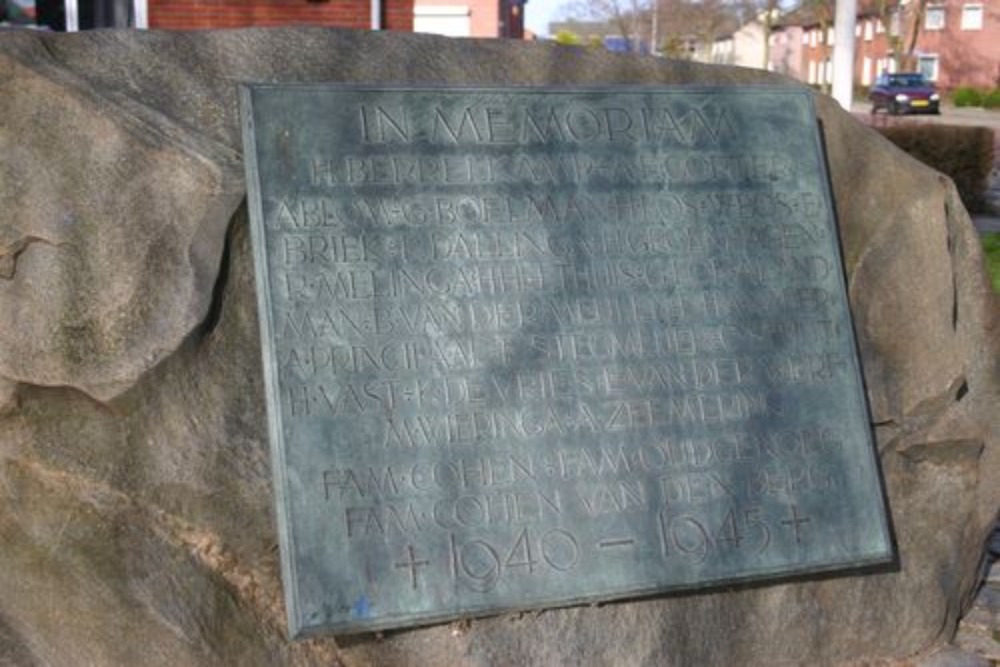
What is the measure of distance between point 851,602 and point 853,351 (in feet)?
2.32

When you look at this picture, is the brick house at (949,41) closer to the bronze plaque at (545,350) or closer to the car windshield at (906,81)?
the car windshield at (906,81)

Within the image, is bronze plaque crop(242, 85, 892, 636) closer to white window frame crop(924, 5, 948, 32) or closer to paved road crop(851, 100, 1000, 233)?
paved road crop(851, 100, 1000, 233)

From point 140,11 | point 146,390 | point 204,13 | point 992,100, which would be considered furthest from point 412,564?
point 992,100

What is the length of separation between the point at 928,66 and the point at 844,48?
44.2 m

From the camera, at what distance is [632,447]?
138 inches

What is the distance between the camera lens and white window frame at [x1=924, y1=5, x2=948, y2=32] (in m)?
52.2

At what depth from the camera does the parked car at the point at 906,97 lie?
127ft

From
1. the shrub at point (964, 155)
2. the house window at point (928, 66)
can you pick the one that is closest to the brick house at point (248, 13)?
the shrub at point (964, 155)

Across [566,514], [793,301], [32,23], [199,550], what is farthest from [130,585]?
[32,23]

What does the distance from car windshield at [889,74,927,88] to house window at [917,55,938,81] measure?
12589 millimetres

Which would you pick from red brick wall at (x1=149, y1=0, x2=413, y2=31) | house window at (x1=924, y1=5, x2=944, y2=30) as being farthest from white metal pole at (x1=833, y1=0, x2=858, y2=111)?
house window at (x1=924, y1=5, x2=944, y2=30)

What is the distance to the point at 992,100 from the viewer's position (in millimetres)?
43188

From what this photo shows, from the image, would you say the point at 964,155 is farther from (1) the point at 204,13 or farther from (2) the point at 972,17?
(2) the point at 972,17

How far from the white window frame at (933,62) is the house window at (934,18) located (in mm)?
1084
